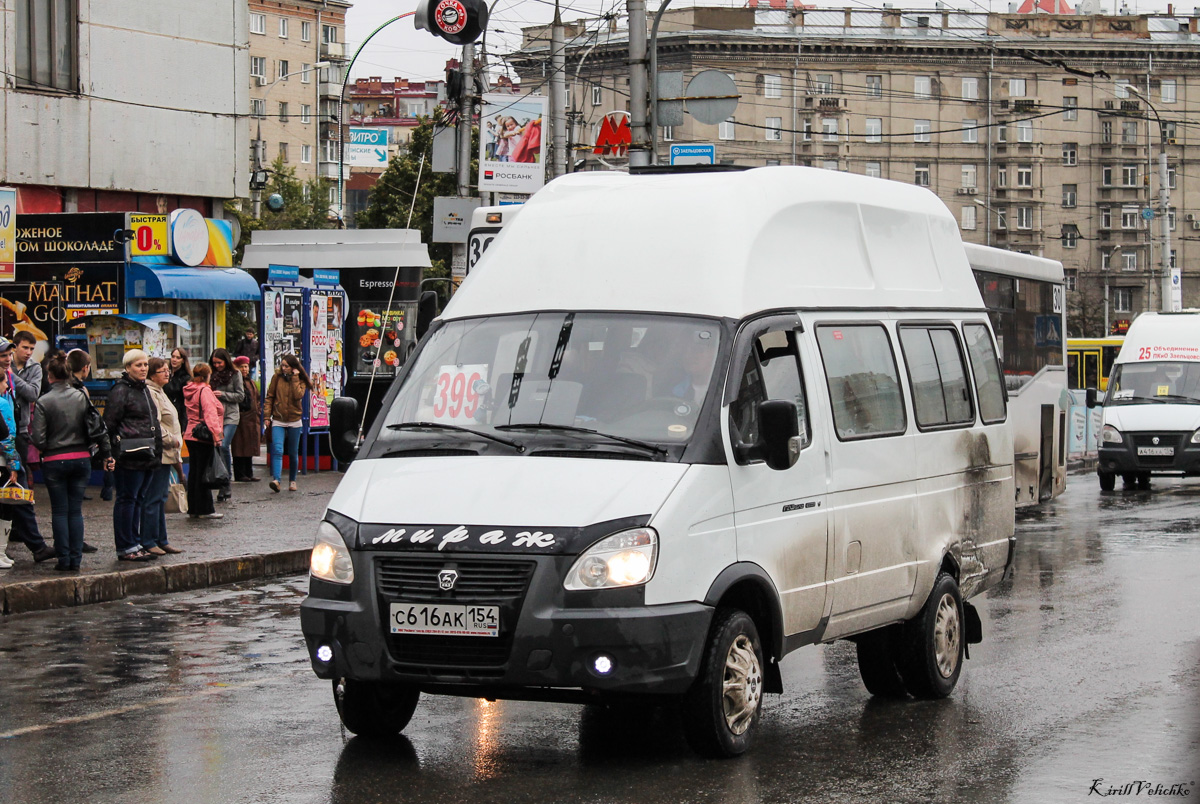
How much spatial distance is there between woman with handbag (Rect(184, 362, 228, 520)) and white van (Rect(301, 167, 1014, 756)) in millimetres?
9513

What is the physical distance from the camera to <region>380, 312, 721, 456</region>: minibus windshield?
7336 mm

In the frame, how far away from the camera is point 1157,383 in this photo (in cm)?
2577

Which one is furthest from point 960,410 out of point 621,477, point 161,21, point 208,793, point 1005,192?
point 1005,192

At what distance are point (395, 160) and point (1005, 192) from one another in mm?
49373

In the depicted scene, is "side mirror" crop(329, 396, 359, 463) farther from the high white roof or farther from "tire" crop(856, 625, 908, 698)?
"tire" crop(856, 625, 908, 698)

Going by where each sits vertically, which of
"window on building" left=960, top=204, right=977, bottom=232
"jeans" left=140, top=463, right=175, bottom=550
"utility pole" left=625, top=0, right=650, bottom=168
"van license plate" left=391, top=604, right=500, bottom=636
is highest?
"window on building" left=960, top=204, right=977, bottom=232

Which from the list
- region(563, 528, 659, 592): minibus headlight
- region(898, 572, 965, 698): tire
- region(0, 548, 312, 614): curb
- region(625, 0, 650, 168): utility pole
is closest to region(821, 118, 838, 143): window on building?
region(625, 0, 650, 168): utility pole

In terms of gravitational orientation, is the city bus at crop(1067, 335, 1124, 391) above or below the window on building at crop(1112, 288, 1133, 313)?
below

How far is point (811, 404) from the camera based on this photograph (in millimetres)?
7957

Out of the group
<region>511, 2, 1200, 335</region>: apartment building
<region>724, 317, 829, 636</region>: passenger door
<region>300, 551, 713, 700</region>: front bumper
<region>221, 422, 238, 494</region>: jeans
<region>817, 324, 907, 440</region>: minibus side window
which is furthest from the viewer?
<region>511, 2, 1200, 335</region>: apartment building

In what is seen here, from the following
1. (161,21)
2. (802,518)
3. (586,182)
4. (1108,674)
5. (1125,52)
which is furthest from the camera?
(1125,52)

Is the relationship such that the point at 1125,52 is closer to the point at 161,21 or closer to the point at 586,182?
the point at 161,21

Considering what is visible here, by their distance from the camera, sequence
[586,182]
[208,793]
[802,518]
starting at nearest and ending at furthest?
[208,793] < [802,518] < [586,182]

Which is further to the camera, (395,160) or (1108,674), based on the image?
(395,160)
